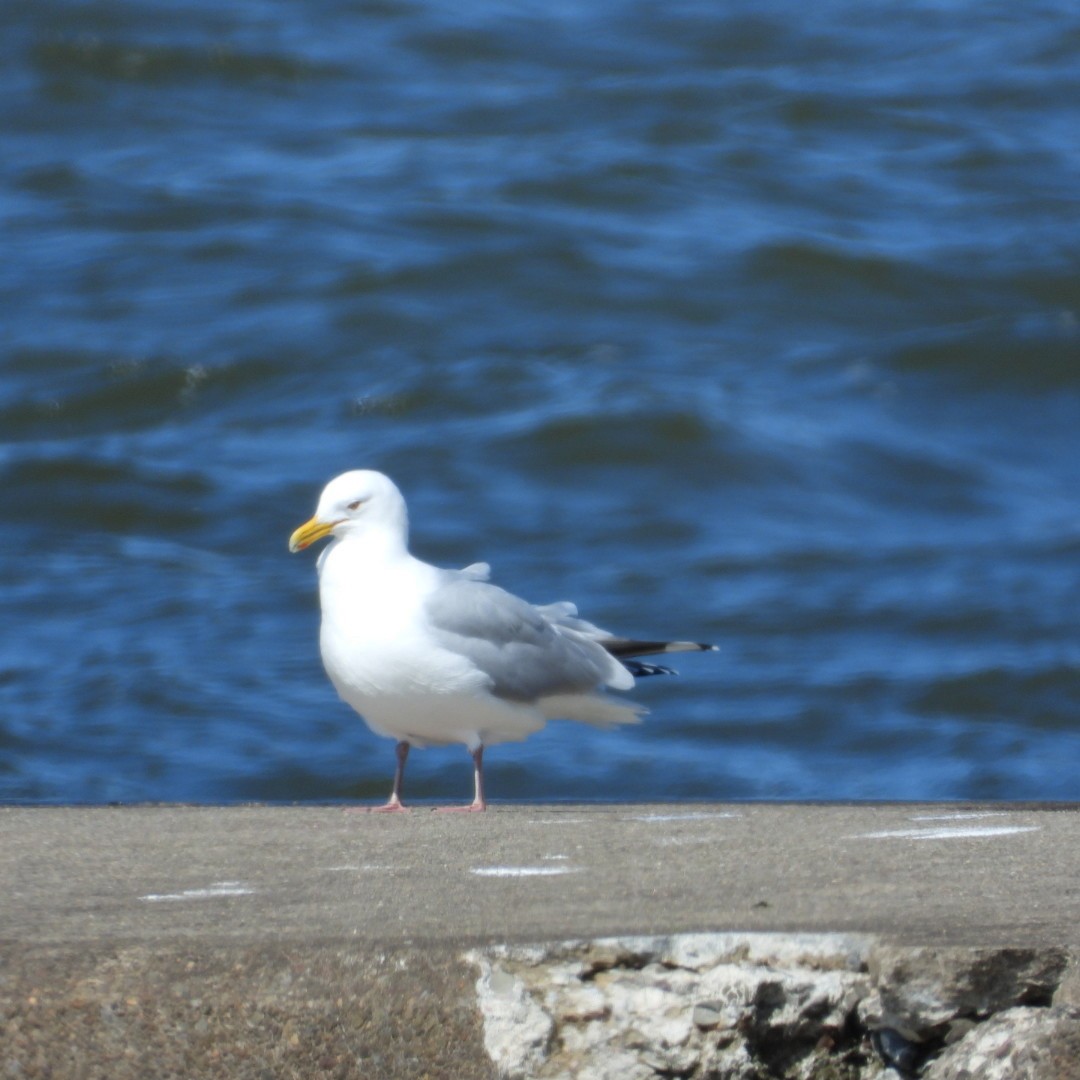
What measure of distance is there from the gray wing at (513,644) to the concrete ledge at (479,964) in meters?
1.61

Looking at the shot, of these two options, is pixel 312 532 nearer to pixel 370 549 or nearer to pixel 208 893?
pixel 370 549

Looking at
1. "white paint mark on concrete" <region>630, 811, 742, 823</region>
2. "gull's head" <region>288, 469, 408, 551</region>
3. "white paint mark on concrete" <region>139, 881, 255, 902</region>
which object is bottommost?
"white paint mark on concrete" <region>630, 811, 742, 823</region>

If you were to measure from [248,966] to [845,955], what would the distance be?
0.76 meters

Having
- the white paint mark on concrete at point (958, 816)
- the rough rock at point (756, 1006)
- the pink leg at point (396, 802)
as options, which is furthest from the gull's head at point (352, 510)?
the rough rock at point (756, 1006)

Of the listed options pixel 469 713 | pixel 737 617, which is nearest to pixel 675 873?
pixel 469 713

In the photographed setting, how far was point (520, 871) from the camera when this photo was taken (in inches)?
135

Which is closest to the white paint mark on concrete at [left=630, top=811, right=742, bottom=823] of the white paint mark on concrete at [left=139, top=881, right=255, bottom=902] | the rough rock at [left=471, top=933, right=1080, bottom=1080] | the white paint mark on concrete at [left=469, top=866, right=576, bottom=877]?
the white paint mark on concrete at [left=469, top=866, right=576, bottom=877]

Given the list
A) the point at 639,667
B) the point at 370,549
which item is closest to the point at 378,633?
the point at 370,549

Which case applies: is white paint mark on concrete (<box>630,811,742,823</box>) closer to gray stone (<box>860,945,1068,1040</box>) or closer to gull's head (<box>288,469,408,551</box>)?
gull's head (<box>288,469,408,551</box>)

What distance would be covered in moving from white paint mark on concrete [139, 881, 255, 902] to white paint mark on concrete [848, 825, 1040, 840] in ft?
3.74

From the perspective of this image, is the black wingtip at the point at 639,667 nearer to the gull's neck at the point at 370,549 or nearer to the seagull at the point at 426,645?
the seagull at the point at 426,645

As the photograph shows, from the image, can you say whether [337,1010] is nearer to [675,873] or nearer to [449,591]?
[675,873]

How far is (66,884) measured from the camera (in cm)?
331

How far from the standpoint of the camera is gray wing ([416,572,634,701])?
16.2 ft
